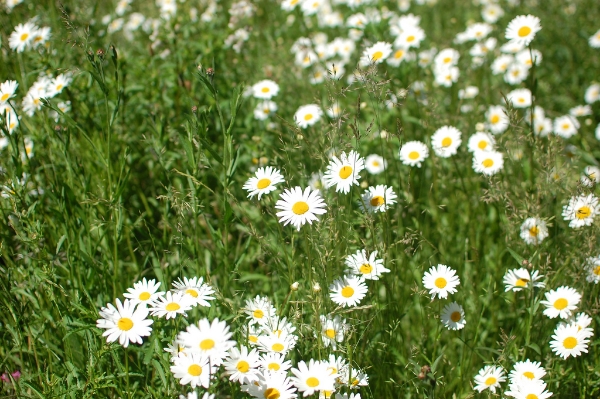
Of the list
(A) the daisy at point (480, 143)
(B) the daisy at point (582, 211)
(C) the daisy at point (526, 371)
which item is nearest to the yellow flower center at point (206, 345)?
(C) the daisy at point (526, 371)

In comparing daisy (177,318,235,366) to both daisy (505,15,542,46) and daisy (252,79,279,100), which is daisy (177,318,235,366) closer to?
daisy (252,79,279,100)

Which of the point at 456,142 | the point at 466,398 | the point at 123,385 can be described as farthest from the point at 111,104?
the point at 466,398

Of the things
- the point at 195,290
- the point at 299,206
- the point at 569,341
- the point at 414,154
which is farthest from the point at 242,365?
the point at 414,154

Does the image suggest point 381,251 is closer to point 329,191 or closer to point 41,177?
point 329,191

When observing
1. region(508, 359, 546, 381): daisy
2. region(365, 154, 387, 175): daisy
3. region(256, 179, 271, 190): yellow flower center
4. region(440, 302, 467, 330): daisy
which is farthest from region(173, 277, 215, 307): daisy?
Result: region(365, 154, 387, 175): daisy

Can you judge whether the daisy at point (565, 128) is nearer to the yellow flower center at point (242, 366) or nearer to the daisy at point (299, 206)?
the daisy at point (299, 206)

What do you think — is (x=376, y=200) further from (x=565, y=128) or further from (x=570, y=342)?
(x=565, y=128)
